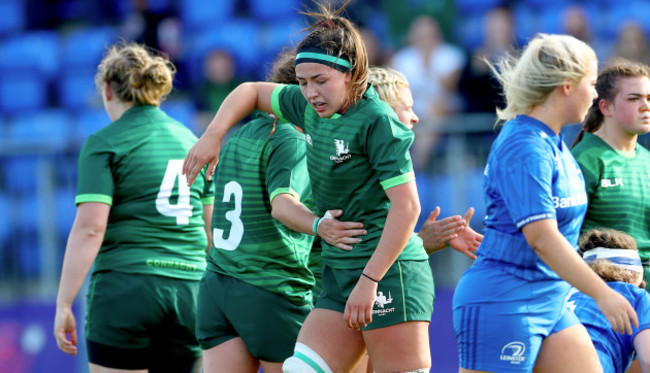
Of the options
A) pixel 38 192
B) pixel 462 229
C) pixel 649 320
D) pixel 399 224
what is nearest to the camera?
pixel 399 224

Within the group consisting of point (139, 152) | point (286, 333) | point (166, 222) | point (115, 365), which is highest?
point (139, 152)

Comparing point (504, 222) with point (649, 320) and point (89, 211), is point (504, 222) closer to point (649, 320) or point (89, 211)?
point (649, 320)

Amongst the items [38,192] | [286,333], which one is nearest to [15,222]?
[38,192]

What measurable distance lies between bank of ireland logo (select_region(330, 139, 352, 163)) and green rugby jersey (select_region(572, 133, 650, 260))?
171cm

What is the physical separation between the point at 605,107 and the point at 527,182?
1.69 m

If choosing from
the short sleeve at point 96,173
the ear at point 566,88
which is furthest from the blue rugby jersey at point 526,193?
the short sleeve at point 96,173

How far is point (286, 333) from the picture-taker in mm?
4434

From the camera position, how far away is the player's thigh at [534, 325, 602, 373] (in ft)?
12.5

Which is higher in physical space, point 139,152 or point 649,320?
point 139,152

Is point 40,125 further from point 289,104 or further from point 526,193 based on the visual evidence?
point 526,193

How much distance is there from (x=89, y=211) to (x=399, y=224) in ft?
6.35

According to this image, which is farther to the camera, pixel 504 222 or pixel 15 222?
pixel 15 222

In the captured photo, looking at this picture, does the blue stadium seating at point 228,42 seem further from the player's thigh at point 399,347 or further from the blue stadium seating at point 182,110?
the player's thigh at point 399,347

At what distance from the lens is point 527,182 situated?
3666mm
